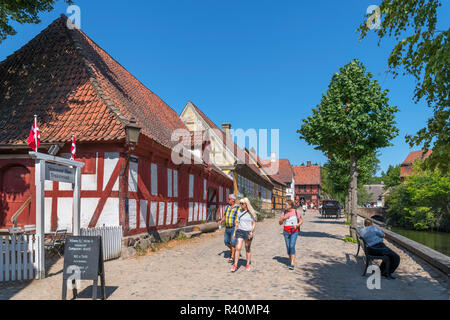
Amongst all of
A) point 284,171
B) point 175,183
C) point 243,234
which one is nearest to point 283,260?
point 243,234

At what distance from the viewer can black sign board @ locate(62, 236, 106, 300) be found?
602 cm

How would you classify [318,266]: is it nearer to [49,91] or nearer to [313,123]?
[313,123]

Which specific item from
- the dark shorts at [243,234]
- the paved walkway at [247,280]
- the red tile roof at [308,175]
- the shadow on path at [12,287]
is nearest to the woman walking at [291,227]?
the paved walkway at [247,280]

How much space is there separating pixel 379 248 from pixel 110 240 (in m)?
6.65

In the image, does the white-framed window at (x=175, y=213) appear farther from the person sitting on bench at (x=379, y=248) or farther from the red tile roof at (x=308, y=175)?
the red tile roof at (x=308, y=175)

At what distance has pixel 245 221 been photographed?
29.2 ft

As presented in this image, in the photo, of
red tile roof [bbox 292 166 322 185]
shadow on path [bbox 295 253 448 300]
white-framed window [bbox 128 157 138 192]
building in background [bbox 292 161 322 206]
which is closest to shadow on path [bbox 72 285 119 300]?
shadow on path [bbox 295 253 448 300]

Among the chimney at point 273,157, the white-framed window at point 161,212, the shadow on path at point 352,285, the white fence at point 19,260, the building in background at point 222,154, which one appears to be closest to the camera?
the shadow on path at point 352,285

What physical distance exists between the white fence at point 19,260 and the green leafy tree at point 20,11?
6.04 meters

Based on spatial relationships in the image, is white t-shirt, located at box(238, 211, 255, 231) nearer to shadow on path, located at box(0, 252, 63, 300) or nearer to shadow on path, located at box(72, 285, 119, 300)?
shadow on path, located at box(72, 285, 119, 300)

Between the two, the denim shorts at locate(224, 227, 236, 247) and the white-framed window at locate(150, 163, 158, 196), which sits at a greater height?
the white-framed window at locate(150, 163, 158, 196)

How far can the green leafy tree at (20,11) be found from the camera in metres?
9.88

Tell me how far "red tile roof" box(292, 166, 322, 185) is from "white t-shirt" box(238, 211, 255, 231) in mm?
89889
